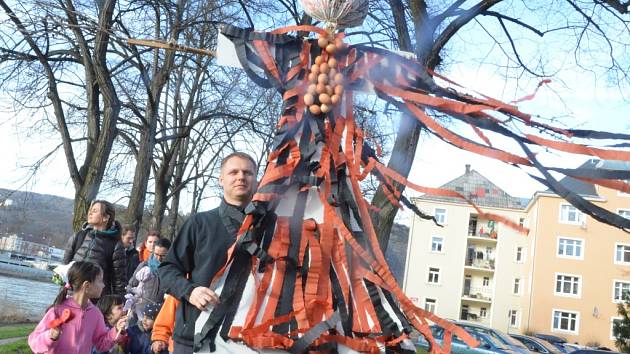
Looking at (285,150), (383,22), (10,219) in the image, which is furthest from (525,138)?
(10,219)

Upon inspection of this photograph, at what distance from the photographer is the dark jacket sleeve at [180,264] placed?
2418mm

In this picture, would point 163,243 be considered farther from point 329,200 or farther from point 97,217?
point 329,200

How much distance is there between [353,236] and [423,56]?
18.0ft

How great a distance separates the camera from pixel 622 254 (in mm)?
36594

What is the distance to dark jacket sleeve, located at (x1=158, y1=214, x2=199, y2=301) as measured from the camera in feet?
7.93

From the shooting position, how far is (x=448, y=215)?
4225 centimetres

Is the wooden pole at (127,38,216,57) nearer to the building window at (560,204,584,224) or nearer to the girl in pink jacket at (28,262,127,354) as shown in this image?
the girl in pink jacket at (28,262,127,354)

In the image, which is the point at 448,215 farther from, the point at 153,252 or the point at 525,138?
the point at 525,138

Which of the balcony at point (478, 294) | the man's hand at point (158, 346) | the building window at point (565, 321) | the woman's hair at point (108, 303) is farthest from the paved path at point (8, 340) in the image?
the balcony at point (478, 294)

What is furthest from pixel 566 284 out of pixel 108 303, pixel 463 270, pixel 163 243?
pixel 108 303

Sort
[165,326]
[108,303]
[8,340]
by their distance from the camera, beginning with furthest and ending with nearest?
[8,340] < [108,303] < [165,326]

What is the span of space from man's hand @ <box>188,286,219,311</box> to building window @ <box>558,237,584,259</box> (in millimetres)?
38419

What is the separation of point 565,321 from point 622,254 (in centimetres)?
523

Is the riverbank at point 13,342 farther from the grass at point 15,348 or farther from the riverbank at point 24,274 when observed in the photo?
the riverbank at point 24,274
